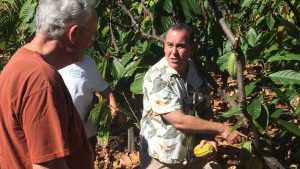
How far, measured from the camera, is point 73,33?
1.63 metres

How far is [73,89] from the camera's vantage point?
3.03m

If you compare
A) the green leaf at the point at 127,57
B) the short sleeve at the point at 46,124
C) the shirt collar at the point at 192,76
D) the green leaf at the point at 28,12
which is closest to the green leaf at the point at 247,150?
the shirt collar at the point at 192,76

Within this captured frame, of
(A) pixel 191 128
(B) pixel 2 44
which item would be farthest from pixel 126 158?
(A) pixel 191 128

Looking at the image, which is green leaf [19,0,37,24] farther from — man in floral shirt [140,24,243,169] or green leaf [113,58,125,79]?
man in floral shirt [140,24,243,169]

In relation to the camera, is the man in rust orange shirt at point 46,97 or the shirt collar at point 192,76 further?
the shirt collar at point 192,76

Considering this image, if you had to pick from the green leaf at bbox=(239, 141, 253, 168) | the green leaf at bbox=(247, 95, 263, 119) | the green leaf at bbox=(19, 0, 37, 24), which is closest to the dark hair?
the green leaf at bbox=(247, 95, 263, 119)

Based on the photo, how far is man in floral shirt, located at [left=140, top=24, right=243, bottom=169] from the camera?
2.74 m

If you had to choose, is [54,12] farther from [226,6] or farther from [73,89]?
[226,6]

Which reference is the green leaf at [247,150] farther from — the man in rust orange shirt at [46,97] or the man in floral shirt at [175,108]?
the man in rust orange shirt at [46,97]

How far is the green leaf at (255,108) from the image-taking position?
7.98 ft

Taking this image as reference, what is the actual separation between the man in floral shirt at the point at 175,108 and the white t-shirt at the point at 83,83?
1.04 feet

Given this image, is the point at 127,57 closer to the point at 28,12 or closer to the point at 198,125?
the point at 28,12

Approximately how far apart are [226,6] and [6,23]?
202 cm

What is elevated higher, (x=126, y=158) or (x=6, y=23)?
(x=6, y=23)
